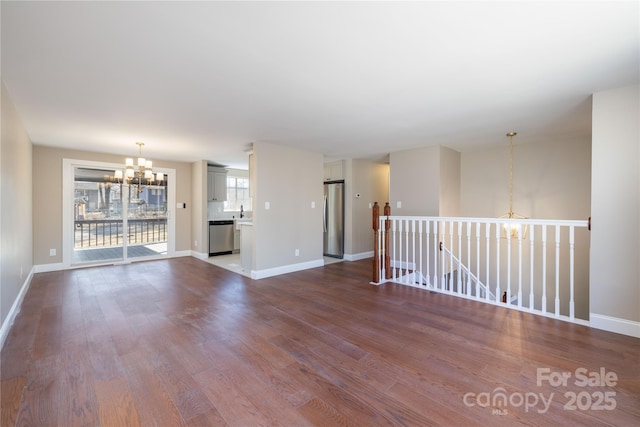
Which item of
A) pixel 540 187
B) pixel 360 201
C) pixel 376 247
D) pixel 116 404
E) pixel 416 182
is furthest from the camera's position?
pixel 360 201

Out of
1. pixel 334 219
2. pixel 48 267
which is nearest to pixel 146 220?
pixel 48 267

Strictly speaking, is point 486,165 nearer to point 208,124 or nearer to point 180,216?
point 208,124

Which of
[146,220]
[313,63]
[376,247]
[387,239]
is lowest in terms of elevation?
[376,247]

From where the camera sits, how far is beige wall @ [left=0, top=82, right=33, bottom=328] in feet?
8.41

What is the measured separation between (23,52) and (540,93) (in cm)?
440

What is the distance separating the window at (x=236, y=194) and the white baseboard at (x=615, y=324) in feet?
24.3

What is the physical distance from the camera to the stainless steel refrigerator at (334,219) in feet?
21.0

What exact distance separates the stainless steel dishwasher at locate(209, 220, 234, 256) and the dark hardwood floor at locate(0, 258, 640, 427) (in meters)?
3.25

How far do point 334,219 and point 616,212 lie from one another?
4.62 metres

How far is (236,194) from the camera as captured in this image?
805 centimetres

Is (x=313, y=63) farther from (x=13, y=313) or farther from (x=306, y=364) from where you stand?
(x=13, y=313)

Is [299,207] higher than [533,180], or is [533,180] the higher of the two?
[533,180]

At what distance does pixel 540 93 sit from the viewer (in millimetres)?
2707

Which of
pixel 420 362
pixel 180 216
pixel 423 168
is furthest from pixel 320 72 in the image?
pixel 180 216
